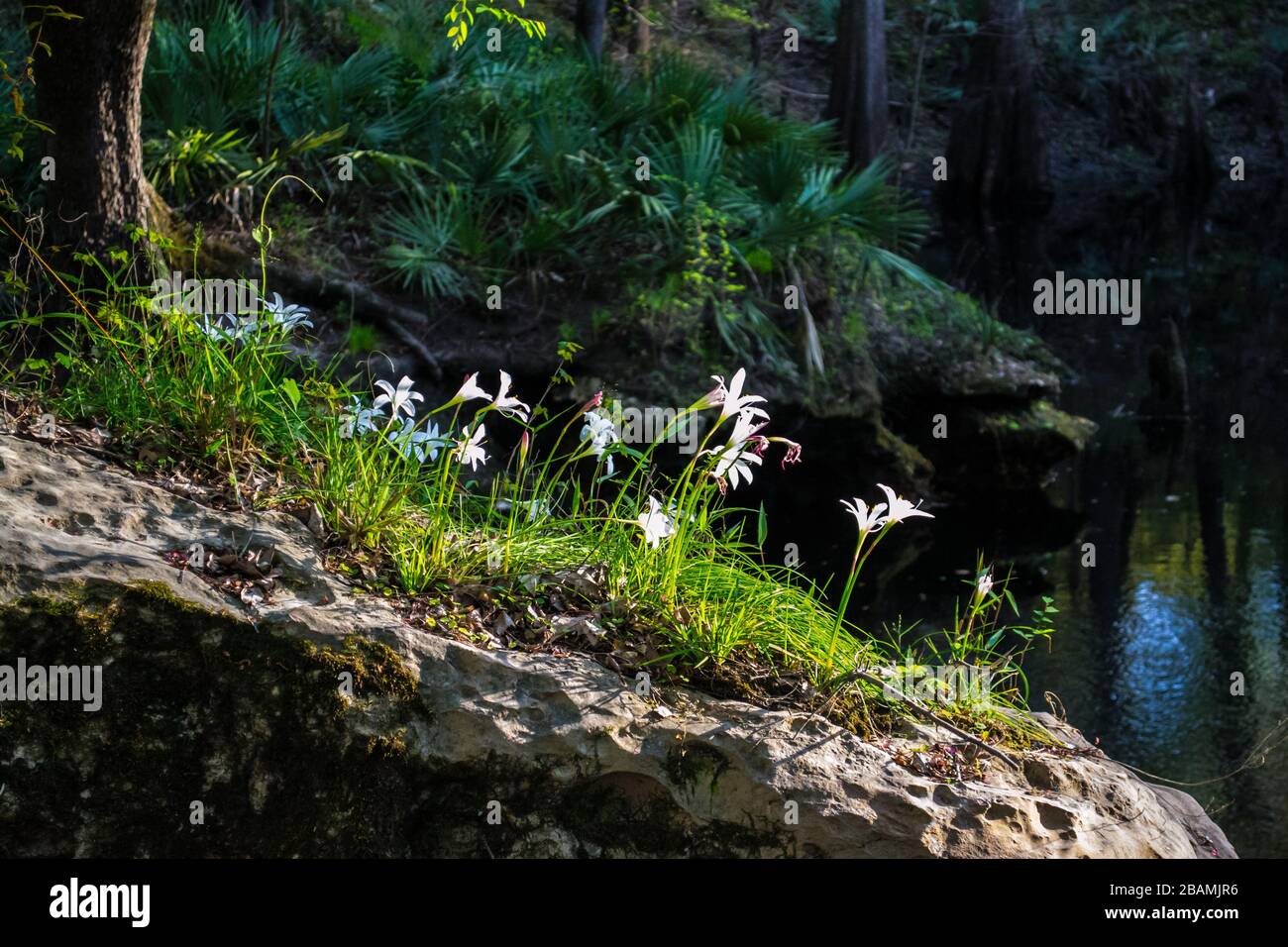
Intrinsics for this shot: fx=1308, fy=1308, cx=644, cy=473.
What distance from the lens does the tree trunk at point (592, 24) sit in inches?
572

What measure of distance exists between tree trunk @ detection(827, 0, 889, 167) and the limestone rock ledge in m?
15.9

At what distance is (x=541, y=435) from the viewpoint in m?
10.8

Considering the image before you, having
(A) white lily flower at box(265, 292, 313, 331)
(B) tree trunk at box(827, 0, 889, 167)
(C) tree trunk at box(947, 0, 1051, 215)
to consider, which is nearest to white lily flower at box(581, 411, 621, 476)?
(A) white lily flower at box(265, 292, 313, 331)

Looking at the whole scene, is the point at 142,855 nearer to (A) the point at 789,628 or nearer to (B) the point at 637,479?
(A) the point at 789,628

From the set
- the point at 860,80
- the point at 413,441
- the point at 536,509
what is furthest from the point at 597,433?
the point at 860,80

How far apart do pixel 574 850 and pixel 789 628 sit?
98 centimetres

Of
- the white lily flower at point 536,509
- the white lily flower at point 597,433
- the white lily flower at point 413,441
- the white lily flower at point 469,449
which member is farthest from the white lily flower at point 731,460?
the white lily flower at point 413,441

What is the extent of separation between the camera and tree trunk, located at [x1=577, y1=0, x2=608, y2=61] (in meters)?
14.5

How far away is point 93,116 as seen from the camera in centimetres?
667

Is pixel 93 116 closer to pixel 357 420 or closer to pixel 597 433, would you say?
pixel 357 420

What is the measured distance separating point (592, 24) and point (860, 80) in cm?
561

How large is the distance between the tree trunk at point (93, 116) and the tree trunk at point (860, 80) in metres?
13.3

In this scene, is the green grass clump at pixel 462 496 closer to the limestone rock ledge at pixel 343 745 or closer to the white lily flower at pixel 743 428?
the white lily flower at pixel 743 428

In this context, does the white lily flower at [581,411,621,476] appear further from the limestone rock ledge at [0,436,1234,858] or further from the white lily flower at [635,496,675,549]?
the limestone rock ledge at [0,436,1234,858]
